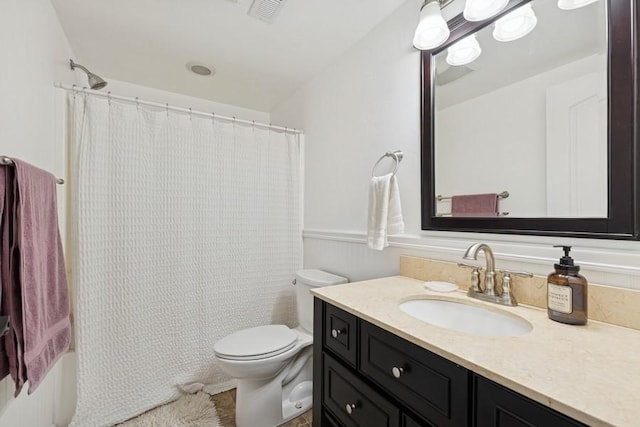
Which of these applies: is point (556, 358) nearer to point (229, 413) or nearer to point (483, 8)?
point (483, 8)

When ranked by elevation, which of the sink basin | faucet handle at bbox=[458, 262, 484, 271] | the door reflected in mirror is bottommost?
the sink basin

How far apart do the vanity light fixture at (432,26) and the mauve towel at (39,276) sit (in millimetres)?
1536

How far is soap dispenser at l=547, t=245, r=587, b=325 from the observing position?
0.75 metres

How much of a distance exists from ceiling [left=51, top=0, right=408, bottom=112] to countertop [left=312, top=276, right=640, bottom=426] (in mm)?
1448

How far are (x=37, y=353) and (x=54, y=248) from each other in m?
0.43

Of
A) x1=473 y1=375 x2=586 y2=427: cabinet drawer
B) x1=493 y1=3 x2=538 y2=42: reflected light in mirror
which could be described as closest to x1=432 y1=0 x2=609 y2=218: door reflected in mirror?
x1=493 y1=3 x2=538 y2=42: reflected light in mirror

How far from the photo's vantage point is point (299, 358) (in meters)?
1.66

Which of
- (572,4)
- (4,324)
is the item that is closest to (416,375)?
(4,324)

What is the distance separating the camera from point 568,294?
2.50 feet

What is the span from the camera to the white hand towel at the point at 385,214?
134 cm

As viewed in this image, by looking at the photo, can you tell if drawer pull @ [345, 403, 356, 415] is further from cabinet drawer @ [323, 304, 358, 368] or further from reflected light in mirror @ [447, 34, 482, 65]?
reflected light in mirror @ [447, 34, 482, 65]

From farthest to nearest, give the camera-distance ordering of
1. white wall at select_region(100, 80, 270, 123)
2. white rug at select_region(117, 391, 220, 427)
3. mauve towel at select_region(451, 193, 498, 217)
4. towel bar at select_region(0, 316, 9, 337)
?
white wall at select_region(100, 80, 270, 123) < white rug at select_region(117, 391, 220, 427) < mauve towel at select_region(451, 193, 498, 217) < towel bar at select_region(0, 316, 9, 337)

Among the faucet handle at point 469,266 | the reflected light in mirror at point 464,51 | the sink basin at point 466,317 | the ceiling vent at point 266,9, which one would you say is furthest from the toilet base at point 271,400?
the ceiling vent at point 266,9

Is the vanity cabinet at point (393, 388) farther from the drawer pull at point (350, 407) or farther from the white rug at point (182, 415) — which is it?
the white rug at point (182, 415)
